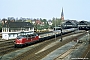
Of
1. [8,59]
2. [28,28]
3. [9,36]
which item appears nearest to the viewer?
[8,59]

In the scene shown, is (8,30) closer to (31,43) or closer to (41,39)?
(41,39)

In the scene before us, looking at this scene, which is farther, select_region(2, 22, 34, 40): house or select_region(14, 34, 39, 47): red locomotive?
select_region(2, 22, 34, 40): house

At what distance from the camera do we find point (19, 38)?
3994 cm

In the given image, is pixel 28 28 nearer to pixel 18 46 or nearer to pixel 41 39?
pixel 41 39

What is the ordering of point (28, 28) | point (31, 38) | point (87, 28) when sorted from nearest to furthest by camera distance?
point (31, 38)
point (28, 28)
point (87, 28)

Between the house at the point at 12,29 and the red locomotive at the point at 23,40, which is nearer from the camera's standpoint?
the red locomotive at the point at 23,40

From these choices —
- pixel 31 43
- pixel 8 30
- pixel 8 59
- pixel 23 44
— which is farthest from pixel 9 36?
pixel 8 59

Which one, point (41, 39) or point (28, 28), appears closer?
point (41, 39)

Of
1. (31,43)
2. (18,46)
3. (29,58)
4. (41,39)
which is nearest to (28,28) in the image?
(41,39)

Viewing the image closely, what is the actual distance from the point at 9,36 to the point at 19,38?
28552 mm

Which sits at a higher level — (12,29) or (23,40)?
(12,29)

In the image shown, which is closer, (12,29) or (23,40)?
(23,40)

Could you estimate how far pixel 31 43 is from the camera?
46.5 m

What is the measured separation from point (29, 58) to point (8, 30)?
45.8 metres
